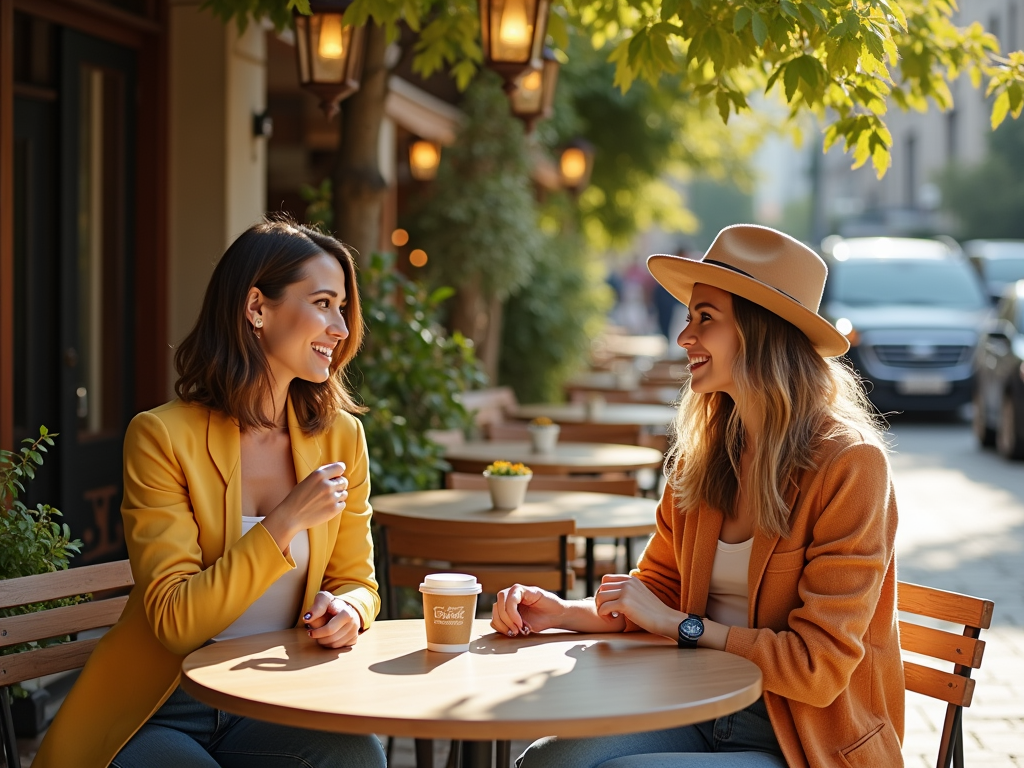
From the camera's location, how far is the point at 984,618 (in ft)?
9.66

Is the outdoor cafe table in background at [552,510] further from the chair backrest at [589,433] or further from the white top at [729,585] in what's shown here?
the chair backrest at [589,433]

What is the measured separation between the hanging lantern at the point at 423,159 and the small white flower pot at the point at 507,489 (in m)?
6.87

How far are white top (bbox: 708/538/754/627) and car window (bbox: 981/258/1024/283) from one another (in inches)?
670

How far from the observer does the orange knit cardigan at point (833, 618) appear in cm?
262

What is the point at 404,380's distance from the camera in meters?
6.27

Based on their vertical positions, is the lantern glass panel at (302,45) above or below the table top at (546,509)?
above

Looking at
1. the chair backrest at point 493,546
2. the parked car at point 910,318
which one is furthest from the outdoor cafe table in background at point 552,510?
the parked car at point 910,318

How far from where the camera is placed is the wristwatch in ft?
8.97

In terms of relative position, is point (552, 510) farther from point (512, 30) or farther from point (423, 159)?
point (423, 159)

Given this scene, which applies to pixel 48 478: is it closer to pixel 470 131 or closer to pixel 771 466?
pixel 771 466

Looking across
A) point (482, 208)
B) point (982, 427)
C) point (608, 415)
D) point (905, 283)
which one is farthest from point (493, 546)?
point (905, 283)

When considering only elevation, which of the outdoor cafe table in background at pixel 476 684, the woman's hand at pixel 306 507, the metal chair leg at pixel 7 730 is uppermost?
the woman's hand at pixel 306 507

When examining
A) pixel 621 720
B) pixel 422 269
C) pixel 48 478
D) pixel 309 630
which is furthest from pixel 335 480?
pixel 422 269

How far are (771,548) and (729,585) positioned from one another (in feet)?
0.63
